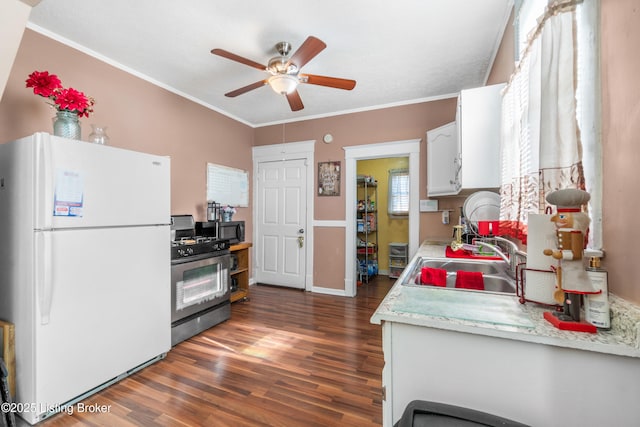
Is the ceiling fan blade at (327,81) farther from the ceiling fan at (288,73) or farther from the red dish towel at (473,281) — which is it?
the red dish towel at (473,281)

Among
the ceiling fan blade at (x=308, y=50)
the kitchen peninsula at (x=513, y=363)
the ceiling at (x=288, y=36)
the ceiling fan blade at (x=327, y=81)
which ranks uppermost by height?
the ceiling at (x=288, y=36)

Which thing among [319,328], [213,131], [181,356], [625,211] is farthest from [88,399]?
[213,131]

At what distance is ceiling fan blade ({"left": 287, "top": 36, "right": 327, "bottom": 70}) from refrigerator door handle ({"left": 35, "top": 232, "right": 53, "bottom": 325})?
6.42ft

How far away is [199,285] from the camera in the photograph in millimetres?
2719

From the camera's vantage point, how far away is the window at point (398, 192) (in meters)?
5.24

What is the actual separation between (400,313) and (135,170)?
2.08 meters

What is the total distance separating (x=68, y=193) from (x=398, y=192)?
4.73 metres

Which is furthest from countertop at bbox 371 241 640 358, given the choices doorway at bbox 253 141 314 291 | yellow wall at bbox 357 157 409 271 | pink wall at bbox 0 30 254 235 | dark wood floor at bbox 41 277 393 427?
yellow wall at bbox 357 157 409 271

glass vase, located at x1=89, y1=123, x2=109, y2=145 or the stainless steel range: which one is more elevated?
glass vase, located at x1=89, y1=123, x2=109, y2=145

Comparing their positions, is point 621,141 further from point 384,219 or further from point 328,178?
point 384,219

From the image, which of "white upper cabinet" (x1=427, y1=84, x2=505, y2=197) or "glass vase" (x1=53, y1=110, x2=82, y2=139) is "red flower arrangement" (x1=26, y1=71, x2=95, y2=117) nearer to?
"glass vase" (x1=53, y1=110, x2=82, y2=139)

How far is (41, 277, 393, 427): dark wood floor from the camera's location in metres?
1.61

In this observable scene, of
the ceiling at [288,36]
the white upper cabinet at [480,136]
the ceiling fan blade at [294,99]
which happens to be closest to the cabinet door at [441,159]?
the ceiling at [288,36]

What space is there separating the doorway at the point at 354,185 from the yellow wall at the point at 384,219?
163cm
